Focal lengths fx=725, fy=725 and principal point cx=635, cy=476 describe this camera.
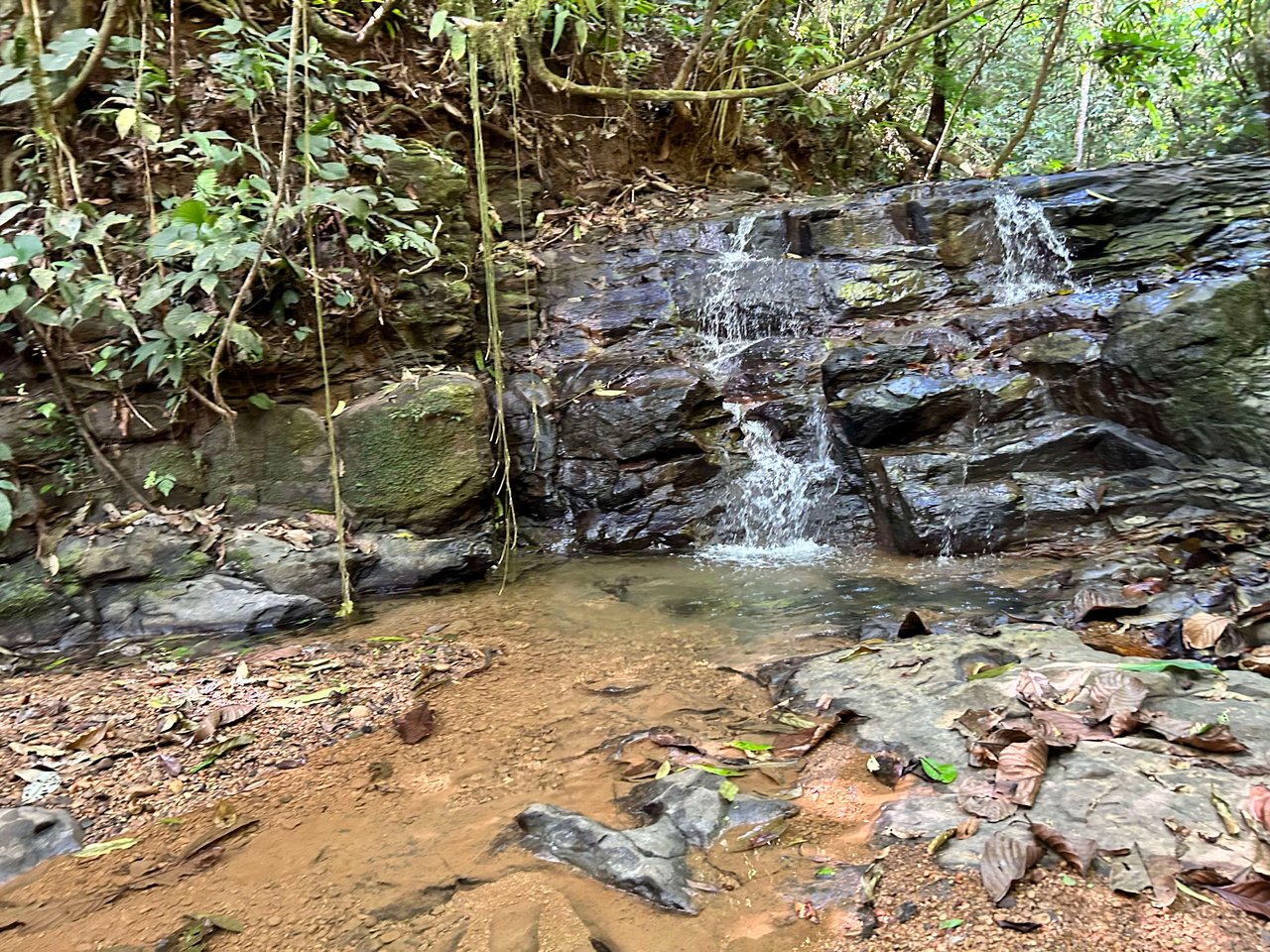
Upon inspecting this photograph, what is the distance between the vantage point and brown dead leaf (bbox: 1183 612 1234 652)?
296 cm

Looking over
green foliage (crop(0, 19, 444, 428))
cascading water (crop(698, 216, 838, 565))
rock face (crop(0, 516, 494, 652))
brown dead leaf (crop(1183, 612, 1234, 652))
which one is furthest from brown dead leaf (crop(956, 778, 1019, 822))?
green foliage (crop(0, 19, 444, 428))

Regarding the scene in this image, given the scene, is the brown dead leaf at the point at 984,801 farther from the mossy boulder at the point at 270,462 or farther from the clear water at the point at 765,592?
the mossy boulder at the point at 270,462

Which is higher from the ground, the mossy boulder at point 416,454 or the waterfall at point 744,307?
the waterfall at point 744,307

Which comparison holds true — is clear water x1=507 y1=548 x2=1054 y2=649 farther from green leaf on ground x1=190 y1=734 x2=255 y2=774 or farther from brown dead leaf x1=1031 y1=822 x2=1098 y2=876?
brown dead leaf x1=1031 y1=822 x2=1098 y2=876

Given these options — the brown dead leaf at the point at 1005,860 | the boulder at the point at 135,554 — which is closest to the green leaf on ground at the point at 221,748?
the boulder at the point at 135,554

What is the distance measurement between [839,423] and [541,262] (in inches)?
135

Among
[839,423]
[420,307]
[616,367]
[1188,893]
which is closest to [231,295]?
[420,307]

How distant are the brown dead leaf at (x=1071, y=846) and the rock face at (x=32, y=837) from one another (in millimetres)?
2881

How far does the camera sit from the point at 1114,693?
240 cm

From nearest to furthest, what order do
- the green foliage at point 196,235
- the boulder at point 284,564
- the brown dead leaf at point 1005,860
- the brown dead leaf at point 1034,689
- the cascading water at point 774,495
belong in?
the brown dead leaf at point 1005,860 → the brown dead leaf at point 1034,689 → the green foliage at point 196,235 → the boulder at point 284,564 → the cascading water at point 774,495

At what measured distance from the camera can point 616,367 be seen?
6.34 m

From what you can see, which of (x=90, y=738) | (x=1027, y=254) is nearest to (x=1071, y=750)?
(x=90, y=738)

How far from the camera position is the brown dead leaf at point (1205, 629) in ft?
9.73

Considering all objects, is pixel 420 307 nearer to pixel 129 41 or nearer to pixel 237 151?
pixel 237 151
